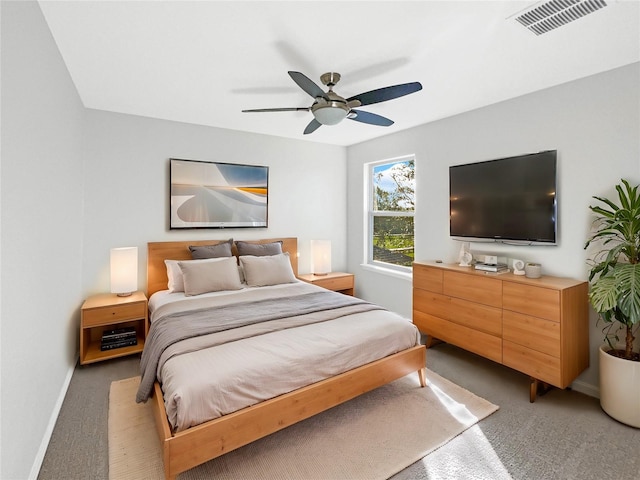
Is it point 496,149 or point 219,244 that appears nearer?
point 496,149

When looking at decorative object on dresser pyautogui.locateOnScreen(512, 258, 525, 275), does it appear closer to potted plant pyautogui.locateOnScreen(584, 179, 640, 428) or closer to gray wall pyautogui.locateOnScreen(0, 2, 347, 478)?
potted plant pyautogui.locateOnScreen(584, 179, 640, 428)

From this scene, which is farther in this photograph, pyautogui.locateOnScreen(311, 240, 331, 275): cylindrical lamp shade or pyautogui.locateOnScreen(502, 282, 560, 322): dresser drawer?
pyautogui.locateOnScreen(311, 240, 331, 275): cylindrical lamp shade

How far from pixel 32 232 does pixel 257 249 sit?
2.42m

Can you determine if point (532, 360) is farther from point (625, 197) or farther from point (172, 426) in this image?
point (172, 426)

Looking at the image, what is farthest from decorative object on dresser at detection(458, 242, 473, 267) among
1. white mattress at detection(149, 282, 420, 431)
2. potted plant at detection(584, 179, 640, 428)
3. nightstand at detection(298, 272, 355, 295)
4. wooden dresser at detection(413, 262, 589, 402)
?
nightstand at detection(298, 272, 355, 295)

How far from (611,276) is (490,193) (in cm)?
124

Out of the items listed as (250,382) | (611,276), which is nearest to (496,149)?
(611,276)

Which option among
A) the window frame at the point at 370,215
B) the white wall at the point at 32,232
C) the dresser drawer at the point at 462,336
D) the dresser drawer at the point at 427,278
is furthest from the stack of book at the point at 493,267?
the white wall at the point at 32,232

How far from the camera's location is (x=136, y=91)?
9.46 ft

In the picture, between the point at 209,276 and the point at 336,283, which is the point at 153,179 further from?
the point at 336,283

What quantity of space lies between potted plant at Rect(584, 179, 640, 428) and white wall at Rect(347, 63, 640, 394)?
0.47ft

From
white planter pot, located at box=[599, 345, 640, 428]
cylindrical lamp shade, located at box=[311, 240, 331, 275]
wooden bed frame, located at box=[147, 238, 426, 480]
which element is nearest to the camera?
wooden bed frame, located at box=[147, 238, 426, 480]

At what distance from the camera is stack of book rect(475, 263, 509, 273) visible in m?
2.89

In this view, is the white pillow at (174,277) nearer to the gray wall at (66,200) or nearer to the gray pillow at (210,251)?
the gray pillow at (210,251)
